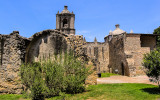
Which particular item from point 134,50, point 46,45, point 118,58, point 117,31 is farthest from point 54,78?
point 117,31

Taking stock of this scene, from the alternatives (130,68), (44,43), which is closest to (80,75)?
(44,43)

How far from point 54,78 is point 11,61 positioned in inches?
122

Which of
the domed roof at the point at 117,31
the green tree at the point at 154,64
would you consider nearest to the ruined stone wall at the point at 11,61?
the green tree at the point at 154,64

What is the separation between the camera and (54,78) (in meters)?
6.88

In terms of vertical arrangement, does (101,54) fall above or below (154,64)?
above

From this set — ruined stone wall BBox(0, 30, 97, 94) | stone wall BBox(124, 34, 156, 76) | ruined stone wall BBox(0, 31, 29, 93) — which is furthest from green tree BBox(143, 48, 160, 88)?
stone wall BBox(124, 34, 156, 76)

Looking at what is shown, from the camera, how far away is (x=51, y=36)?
980 cm

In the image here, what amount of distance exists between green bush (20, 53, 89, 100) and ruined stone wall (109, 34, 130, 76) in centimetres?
1191

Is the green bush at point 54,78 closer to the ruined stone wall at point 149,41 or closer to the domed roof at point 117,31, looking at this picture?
the ruined stone wall at point 149,41

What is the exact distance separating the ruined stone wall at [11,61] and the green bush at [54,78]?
88 cm

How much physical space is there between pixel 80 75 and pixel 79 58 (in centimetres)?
152

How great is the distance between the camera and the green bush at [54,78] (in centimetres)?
643

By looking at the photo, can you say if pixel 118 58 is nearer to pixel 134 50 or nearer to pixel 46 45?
pixel 134 50

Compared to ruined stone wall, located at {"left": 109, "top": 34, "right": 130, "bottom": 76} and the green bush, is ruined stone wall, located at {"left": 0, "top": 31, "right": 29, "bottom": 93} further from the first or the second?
ruined stone wall, located at {"left": 109, "top": 34, "right": 130, "bottom": 76}
